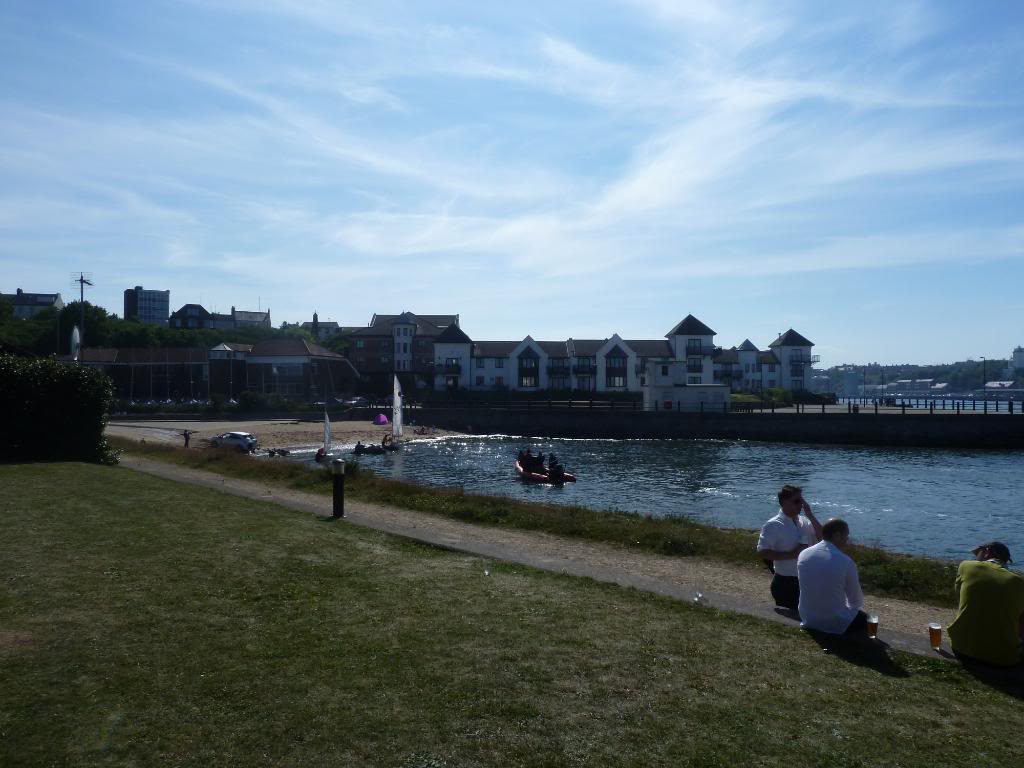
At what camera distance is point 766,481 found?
147ft

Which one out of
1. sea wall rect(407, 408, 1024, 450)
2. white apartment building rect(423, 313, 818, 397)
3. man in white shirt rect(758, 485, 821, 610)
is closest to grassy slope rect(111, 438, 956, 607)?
man in white shirt rect(758, 485, 821, 610)

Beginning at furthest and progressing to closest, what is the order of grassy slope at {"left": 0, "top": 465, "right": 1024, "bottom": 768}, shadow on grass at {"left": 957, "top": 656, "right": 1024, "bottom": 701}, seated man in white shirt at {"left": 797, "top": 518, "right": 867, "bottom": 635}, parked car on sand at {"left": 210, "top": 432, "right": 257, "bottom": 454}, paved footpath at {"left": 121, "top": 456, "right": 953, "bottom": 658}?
parked car on sand at {"left": 210, "top": 432, "right": 257, "bottom": 454} < paved footpath at {"left": 121, "top": 456, "right": 953, "bottom": 658} < seated man in white shirt at {"left": 797, "top": 518, "right": 867, "bottom": 635} < shadow on grass at {"left": 957, "top": 656, "right": 1024, "bottom": 701} < grassy slope at {"left": 0, "top": 465, "right": 1024, "bottom": 768}

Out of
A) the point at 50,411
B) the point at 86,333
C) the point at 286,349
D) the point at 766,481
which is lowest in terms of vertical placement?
the point at 766,481

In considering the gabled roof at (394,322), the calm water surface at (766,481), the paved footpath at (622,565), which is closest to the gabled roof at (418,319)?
the gabled roof at (394,322)

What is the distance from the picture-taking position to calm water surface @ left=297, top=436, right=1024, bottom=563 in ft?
103

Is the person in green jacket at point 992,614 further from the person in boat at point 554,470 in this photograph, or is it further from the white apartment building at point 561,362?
the white apartment building at point 561,362

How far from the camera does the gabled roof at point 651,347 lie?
109 m

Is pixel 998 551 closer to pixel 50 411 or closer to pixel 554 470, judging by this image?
pixel 50 411

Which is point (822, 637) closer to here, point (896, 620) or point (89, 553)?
point (896, 620)

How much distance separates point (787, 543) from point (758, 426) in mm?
66388

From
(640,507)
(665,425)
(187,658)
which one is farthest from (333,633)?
(665,425)

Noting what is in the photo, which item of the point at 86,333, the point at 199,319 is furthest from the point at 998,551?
the point at 199,319

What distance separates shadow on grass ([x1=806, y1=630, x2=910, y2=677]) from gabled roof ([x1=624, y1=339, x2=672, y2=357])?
100116mm

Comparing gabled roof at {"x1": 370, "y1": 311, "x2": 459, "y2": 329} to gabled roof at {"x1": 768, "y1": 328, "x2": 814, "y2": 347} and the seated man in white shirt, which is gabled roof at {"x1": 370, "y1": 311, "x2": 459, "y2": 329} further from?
the seated man in white shirt
